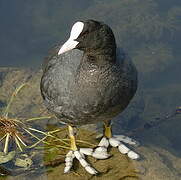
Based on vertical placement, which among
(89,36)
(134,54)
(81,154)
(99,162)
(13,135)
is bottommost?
(99,162)

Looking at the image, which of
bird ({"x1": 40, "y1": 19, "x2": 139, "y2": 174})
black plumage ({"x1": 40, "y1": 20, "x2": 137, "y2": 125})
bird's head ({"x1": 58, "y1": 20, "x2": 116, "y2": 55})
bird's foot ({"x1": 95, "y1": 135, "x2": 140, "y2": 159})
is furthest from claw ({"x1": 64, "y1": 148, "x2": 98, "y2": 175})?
bird's head ({"x1": 58, "y1": 20, "x2": 116, "y2": 55})

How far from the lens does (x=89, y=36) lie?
2.79m

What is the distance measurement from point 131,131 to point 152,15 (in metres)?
3.72

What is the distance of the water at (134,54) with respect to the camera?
4438 millimetres

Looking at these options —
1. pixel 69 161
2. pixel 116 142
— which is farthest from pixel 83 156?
pixel 116 142

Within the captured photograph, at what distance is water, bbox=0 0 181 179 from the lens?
14.6 ft

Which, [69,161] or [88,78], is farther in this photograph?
[69,161]

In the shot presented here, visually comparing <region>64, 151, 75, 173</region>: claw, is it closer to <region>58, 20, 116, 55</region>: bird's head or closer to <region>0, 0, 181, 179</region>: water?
<region>0, 0, 181, 179</region>: water

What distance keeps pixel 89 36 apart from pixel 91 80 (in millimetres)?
432

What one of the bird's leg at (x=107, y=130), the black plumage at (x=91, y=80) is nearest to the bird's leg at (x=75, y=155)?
the bird's leg at (x=107, y=130)

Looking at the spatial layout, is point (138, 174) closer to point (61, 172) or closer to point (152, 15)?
point (61, 172)

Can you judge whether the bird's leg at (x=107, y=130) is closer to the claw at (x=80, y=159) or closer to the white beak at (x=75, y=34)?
the claw at (x=80, y=159)

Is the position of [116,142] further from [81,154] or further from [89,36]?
[89,36]

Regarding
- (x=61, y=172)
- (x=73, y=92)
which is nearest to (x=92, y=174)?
(x=61, y=172)
